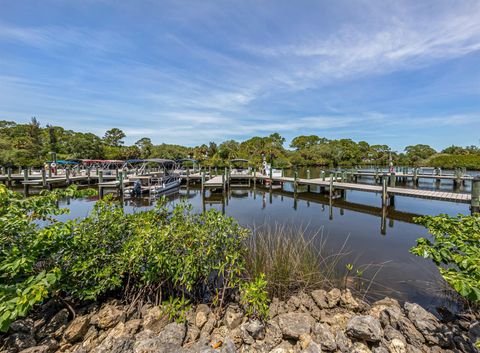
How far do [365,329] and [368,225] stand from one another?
760 centimetres

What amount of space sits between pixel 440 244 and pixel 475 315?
70.1 inches

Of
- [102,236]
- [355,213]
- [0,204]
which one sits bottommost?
[355,213]

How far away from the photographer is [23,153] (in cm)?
3309

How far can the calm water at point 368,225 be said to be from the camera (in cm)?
494

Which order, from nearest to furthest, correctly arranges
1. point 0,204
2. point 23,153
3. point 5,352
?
point 5,352 → point 0,204 → point 23,153

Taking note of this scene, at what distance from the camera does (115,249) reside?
368 cm

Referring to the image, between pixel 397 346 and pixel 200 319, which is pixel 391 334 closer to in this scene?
pixel 397 346

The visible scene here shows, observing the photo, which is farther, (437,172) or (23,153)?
(23,153)

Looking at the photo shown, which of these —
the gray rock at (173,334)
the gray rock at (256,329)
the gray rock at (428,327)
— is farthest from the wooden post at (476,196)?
the gray rock at (173,334)

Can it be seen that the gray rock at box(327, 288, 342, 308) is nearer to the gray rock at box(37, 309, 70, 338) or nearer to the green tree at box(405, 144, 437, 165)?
the gray rock at box(37, 309, 70, 338)

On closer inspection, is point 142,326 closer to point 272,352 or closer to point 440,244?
point 272,352

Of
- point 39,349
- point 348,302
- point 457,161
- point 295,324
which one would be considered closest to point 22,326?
point 39,349

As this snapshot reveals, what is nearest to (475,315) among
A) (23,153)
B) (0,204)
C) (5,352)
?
(5,352)

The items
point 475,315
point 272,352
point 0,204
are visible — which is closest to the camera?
point 272,352
